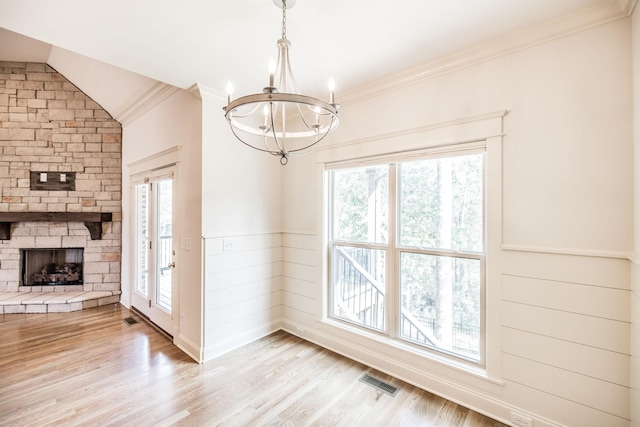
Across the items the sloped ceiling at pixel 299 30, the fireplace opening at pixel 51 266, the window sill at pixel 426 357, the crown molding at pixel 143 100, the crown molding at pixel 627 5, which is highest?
the crown molding at pixel 143 100

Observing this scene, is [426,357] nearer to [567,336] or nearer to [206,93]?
[567,336]

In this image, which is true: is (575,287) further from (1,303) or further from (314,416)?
(1,303)

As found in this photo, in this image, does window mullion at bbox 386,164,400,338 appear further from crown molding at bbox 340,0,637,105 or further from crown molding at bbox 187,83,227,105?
crown molding at bbox 187,83,227,105

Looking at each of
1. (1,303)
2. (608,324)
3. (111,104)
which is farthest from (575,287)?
(1,303)

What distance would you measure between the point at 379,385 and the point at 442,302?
2.92ft

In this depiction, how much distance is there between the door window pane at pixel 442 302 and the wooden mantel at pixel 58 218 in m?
4.69

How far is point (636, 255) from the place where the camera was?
4.97 ft

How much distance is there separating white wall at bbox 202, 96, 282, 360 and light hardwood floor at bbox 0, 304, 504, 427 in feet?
0.93

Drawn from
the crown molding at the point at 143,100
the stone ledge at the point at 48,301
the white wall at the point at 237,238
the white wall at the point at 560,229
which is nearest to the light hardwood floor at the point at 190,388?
the white wall at the point at 237,238

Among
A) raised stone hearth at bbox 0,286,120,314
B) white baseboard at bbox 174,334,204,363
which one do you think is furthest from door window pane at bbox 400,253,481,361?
raised stone hearth at bbox 0,286,120,314

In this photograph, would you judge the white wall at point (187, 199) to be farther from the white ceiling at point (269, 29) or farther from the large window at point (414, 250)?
the large window at point (414, 250)

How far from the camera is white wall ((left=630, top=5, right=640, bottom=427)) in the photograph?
150cm

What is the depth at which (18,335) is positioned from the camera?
3.33 meters

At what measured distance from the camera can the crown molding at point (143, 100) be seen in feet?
10.6
